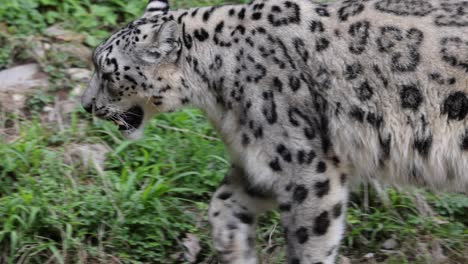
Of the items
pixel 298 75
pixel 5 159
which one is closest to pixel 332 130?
pixel 298 75

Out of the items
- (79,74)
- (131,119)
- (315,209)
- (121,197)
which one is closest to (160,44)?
(131,119)

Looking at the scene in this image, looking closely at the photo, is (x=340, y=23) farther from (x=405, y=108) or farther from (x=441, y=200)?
(x=441, y=200)

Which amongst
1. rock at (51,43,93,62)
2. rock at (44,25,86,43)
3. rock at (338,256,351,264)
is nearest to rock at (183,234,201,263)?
rock at (338,256,351,264)

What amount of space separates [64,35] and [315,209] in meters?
3.66

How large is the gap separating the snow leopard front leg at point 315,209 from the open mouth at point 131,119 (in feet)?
3.75

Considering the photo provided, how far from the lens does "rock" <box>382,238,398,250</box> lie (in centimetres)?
628

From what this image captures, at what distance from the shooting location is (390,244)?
20.6ft

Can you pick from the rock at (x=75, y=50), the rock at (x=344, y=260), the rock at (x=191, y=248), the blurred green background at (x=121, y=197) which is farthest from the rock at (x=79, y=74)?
the rock at (x=344, y=260)

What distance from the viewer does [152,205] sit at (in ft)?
20.6

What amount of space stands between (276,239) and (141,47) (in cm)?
164

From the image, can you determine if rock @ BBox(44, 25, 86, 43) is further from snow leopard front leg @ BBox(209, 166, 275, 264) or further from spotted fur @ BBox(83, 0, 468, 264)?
snow leopard front leg @ BBox(209, 166, 275, 264)

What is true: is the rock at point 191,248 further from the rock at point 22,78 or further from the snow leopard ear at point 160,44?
the rock at point 22,78

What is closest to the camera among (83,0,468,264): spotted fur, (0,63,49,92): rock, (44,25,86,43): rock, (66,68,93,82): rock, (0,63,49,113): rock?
(83,0,468,264): spotted fur

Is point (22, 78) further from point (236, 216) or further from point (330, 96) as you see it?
point (330, 96)
